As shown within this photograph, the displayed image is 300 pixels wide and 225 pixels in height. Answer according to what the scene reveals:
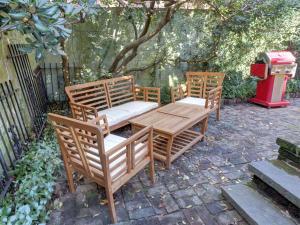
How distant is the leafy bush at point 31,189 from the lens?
1.80 metres

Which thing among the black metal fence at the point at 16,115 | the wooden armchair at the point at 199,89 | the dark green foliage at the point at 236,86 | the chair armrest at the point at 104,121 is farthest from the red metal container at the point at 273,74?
the black metal fence at the point at 16,115

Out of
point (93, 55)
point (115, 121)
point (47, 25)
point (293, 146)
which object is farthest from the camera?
point (93, 55)

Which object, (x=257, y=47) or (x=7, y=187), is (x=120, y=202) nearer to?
(x=7, y=187)

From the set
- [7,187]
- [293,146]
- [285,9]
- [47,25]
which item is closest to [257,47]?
[285,9]

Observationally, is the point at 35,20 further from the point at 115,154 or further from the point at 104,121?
the point at 104,121

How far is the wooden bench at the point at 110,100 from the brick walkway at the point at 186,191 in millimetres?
1027

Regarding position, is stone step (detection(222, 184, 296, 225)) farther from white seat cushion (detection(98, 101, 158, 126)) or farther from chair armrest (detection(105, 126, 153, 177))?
white seat cushion (detection(98, 101, 158, 126))

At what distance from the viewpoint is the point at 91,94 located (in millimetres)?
3676

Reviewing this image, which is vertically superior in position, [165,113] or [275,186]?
[165,113]

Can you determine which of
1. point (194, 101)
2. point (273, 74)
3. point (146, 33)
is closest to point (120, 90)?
point (146, 33)

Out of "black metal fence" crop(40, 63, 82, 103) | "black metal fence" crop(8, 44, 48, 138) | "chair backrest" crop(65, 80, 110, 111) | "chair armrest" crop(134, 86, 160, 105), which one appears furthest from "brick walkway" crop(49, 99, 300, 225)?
"black metal fence" crop(40, 63, 82, 103)

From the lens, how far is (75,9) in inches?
60.6

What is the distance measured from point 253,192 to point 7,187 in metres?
2.41

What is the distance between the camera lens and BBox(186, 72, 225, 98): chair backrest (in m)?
4.44
